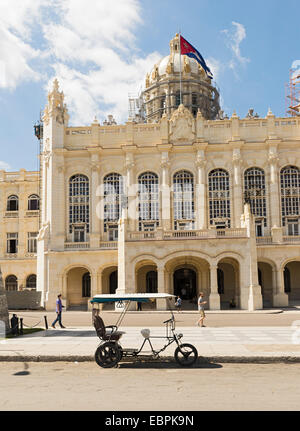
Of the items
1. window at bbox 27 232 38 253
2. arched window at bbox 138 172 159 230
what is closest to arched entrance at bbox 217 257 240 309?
arched window at bbox 138 172 159 230

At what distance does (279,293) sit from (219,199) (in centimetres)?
1058

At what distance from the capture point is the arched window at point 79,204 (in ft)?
145

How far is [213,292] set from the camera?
1455 inches

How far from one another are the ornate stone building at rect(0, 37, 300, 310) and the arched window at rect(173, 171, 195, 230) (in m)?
0.10

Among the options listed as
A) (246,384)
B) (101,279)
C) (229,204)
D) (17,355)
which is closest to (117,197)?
(101,279)

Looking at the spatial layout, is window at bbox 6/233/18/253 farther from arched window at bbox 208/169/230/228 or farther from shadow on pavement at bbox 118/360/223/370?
shadow on pavement at bbox 118/360/223/370

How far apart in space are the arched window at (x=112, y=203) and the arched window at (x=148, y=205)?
7.22ft

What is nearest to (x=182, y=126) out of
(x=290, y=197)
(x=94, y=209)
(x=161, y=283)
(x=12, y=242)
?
(x=94, y=209)

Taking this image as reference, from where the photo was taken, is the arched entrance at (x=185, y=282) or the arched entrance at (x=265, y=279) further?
the arched entrance at (x=265, y=279)

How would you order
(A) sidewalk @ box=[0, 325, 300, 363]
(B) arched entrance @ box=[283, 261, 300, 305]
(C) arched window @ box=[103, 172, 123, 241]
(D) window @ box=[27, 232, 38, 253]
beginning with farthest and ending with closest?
(D) window @ box=[27, 232, 38, 253]
(C) arched window @ box=[103, 172, 123, 241]
(B) arched entrance @ box=[283, 261, 300, 305]
(A) sidewalk @ box=[0, 325, 300, 363]

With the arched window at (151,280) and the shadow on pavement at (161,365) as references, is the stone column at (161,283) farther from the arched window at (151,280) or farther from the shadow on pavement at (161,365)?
the shadow on pavement at (161,365)

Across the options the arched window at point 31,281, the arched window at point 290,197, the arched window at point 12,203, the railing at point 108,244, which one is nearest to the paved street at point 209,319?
the railing at point 108,244

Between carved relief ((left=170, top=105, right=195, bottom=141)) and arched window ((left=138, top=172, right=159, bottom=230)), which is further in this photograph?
carved relief ((left=170, top=105, right=195, bottom=141))

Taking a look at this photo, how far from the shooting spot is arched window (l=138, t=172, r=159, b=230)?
43656 mm
